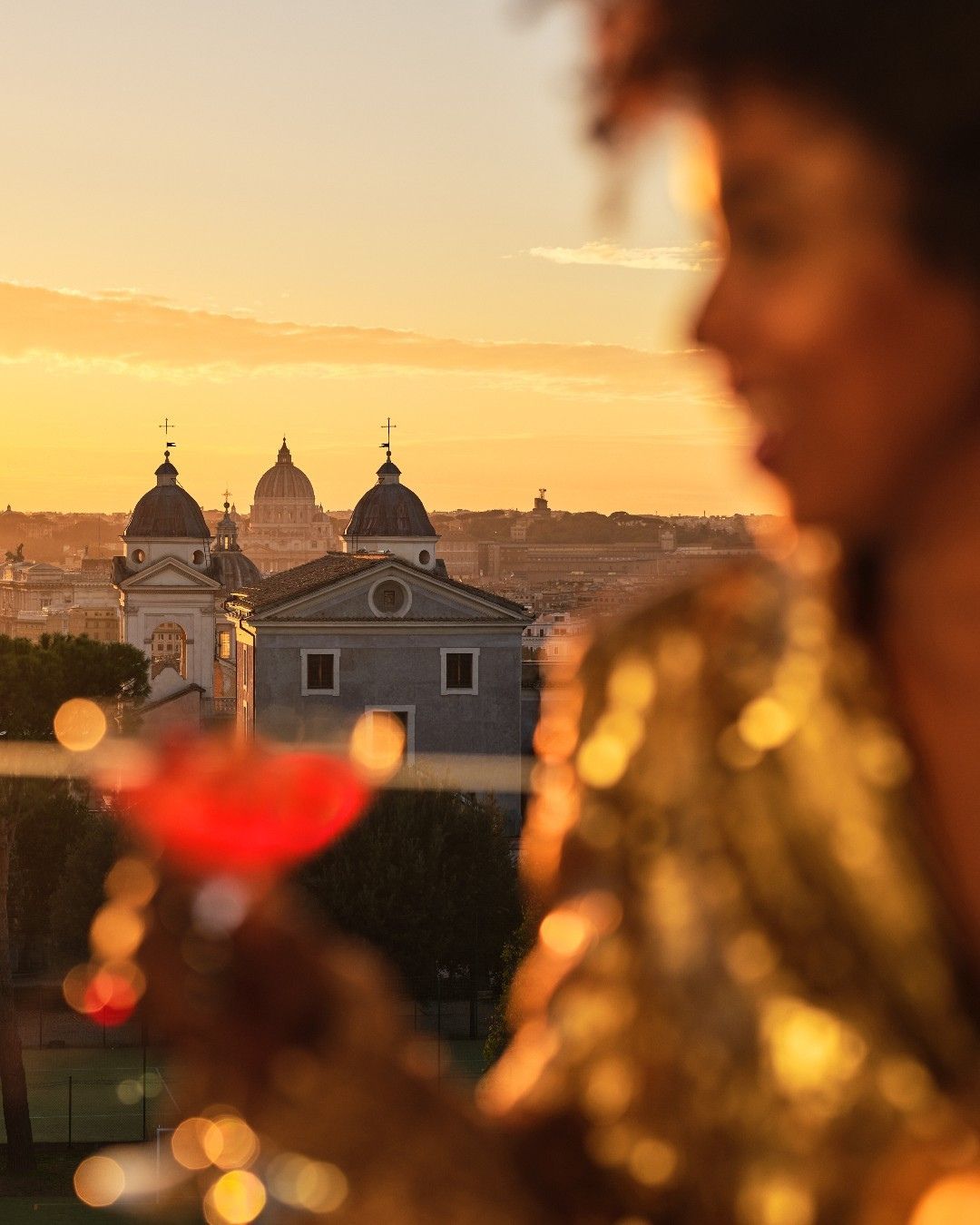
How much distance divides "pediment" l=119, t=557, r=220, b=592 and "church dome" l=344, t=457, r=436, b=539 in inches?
273

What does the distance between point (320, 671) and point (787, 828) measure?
2996cm

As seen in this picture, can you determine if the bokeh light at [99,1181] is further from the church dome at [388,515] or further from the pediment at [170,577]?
the pediment at [170,577]

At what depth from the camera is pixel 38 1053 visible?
24844mm

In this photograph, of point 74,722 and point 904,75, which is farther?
point 74,722

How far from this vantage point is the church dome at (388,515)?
41688 millimetres

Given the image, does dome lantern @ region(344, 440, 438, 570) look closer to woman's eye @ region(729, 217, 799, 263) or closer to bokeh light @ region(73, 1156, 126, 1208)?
bokeh light @ region(73, 1156, 126, 1208)

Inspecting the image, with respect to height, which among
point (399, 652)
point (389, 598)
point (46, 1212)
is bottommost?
point (46, 1212)

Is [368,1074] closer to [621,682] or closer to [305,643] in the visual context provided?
[621,682]

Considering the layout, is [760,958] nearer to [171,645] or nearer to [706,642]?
[706,642]

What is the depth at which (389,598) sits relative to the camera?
31094mm

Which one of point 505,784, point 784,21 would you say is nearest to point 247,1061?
point 784,21

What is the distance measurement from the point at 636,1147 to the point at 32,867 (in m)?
28.5

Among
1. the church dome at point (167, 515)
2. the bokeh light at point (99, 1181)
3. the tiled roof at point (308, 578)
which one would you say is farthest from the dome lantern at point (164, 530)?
the bokeh light at point (99, 1181)

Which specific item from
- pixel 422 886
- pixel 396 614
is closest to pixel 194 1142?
pixel 422 886
